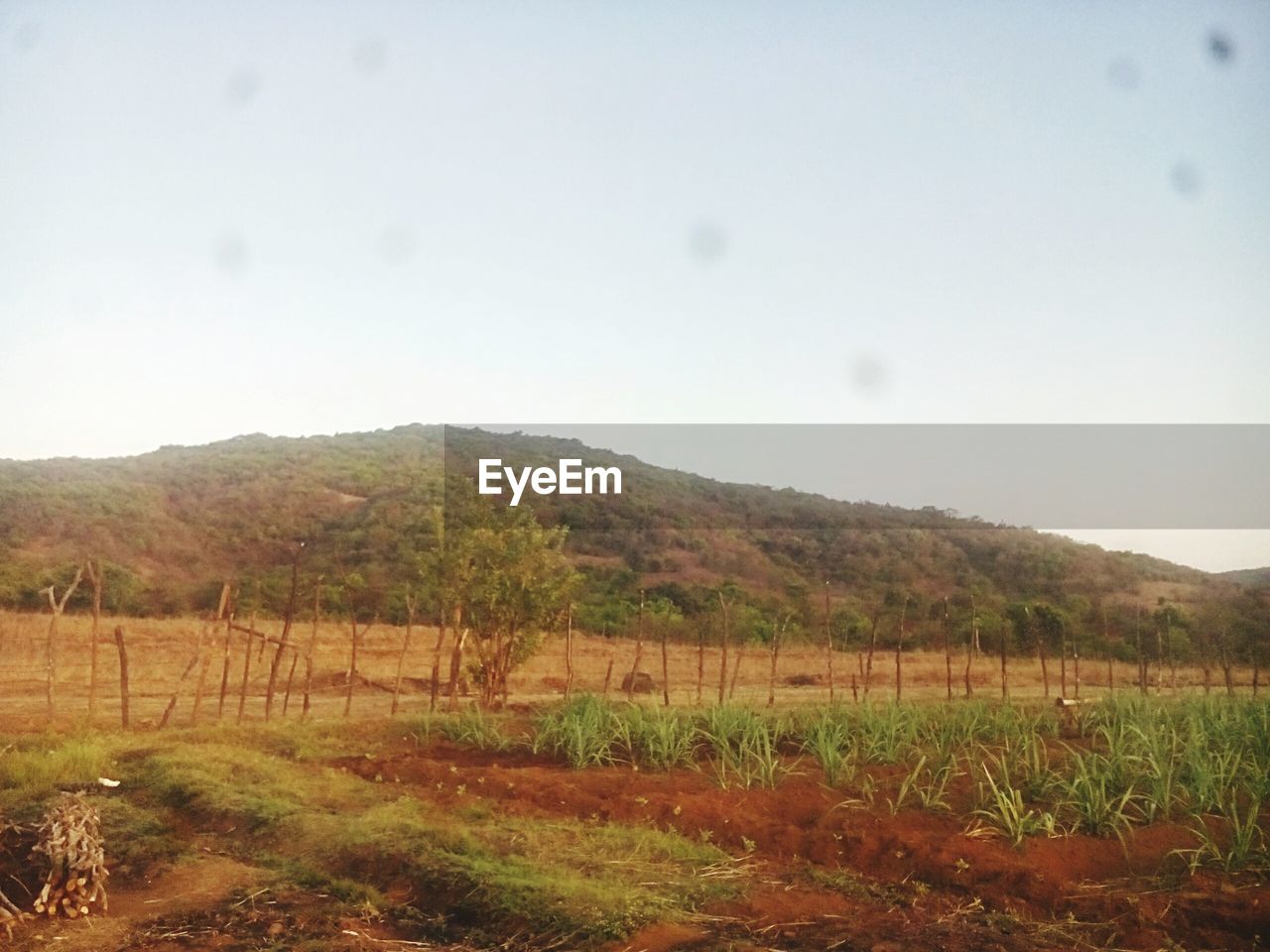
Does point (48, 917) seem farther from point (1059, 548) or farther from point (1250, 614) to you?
point (1059, 548)

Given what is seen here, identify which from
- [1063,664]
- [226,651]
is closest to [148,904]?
[226,651]

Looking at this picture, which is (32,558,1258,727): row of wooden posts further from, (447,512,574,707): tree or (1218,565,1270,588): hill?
(1218,565,1270,588): hill

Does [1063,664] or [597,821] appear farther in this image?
[1063,664]

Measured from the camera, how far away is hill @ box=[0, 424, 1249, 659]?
37.2 meters

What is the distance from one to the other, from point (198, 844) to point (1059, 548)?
4997cm

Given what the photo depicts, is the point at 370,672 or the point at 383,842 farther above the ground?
the point at 383,842

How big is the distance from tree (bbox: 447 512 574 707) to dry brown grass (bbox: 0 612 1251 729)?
1251 mm

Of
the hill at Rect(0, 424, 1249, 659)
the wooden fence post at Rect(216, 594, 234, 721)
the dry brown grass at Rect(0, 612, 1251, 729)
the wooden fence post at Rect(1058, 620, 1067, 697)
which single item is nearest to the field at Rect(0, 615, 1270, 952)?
the wooden fence post at Rect(216, 594, 234, 721)

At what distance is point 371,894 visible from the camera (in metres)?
6.01

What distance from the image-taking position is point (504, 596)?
1648 centimetres

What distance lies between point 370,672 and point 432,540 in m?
10.6

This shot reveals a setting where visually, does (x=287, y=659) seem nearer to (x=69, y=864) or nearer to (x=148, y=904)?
(x=148, y=904)

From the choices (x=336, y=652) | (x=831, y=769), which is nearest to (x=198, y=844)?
(x=831, y=769)

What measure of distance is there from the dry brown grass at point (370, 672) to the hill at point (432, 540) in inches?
166
